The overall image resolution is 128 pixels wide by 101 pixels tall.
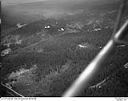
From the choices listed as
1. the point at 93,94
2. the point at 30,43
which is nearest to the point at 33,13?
the point at 30,43

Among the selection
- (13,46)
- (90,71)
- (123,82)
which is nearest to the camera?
(90,71)

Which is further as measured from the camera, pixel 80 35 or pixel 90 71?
pixel 80 35

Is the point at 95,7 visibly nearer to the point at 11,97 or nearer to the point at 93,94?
the point at 93,94

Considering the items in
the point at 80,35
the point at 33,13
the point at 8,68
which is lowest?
the point at 8,68

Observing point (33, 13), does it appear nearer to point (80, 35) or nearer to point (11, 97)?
point (80, 35)

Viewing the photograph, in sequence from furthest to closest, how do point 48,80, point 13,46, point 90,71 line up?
point 13,46 → point 48,80 → point 90,71

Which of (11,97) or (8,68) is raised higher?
(8,68)
